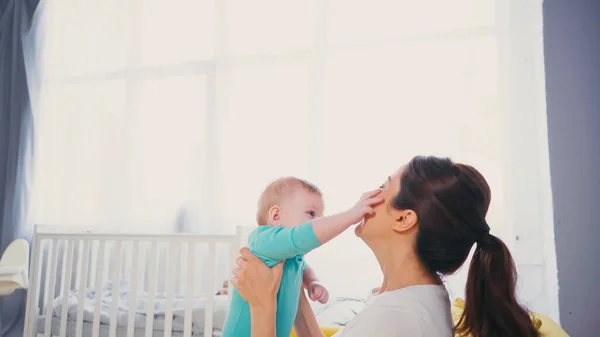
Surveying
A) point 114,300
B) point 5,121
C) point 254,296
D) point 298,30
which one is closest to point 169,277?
point 114,300

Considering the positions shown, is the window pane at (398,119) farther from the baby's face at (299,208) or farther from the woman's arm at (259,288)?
the woman's arm at (259,288)

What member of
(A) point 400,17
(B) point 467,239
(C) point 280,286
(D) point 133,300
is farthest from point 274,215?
(A) point 400,17

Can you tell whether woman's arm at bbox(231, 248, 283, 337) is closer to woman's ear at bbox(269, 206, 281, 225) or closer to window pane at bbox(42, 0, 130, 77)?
woman's ear at bbox(269, 206, 281, 225)

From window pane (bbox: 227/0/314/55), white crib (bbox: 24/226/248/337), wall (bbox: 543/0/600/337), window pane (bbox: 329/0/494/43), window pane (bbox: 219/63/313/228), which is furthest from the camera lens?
window pane (bbox: 227/0/314/55)

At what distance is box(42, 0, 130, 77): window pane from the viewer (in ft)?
11.9

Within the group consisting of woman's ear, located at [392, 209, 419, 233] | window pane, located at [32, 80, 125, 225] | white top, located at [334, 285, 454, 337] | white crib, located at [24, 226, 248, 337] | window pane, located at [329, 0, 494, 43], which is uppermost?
window pane, located at [329, 0, 494, 43]

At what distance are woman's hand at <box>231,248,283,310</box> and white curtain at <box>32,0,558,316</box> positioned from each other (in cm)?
149

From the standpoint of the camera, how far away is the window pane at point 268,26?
10.4 ft

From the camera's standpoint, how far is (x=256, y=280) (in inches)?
40.4

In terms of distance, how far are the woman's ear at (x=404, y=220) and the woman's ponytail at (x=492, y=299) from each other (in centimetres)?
13

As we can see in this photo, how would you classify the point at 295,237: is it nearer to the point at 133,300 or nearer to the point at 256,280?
the point at 256,280

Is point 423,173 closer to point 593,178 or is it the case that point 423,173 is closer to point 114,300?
point 593,178

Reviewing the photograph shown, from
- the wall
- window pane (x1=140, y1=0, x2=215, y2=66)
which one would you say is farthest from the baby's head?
window pane (x1=140, y1=0, x2=215, y2=66)

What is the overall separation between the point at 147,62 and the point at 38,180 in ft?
3.91
